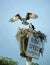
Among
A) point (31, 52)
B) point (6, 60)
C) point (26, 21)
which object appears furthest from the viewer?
point (6, 60)

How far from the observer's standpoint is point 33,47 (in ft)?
39.5

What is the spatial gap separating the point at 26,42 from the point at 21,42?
0.27m

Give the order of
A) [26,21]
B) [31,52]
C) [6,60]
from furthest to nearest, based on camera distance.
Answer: [6,60], [26,21], [31,52]

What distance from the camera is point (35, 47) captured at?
1218 cm

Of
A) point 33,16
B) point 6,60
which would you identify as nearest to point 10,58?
point 6,60

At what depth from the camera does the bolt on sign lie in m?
12.0

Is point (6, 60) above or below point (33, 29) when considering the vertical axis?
below

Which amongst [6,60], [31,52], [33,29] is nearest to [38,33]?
[33,29]

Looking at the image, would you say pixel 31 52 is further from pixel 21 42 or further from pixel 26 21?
pixel 26 21

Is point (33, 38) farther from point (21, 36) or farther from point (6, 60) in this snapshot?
point (6, 60)

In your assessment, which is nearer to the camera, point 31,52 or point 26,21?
point 31,52

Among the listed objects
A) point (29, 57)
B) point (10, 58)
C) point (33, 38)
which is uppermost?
point (33, 38)

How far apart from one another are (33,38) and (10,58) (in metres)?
8.12

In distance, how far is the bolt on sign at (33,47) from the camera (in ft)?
39.3
